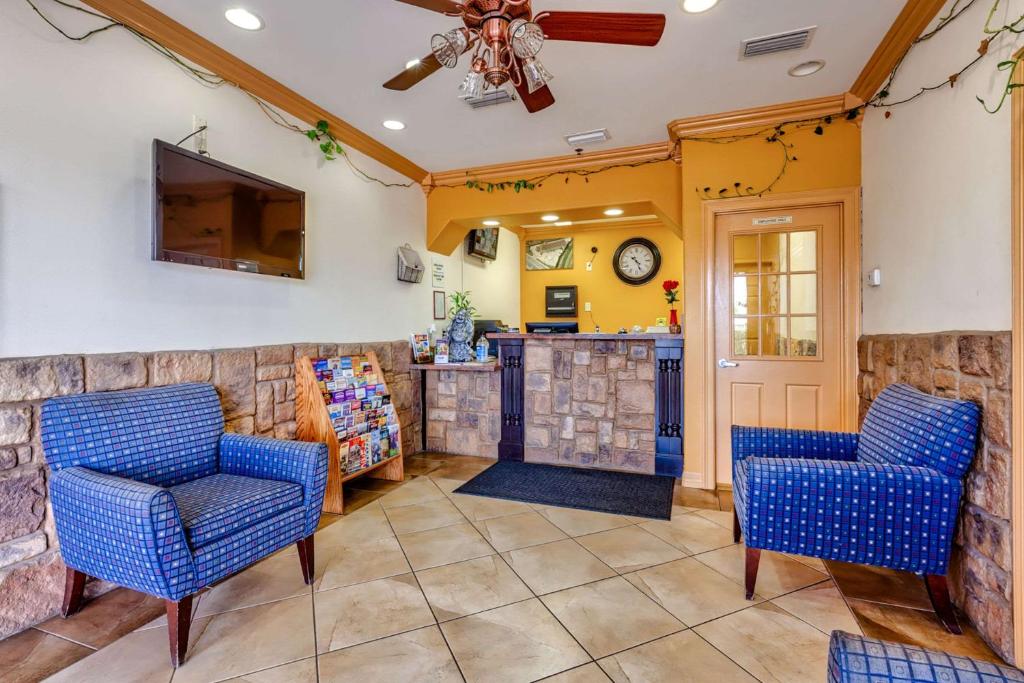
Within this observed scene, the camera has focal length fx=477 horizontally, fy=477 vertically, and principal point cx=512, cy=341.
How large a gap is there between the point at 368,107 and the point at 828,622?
3629 millimetres

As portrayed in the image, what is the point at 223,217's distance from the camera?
2.45 meters

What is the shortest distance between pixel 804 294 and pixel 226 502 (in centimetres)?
356

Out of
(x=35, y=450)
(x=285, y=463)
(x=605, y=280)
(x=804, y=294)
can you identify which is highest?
(x=605, y=280)

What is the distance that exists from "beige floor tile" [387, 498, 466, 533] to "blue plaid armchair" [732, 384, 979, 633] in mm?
1604

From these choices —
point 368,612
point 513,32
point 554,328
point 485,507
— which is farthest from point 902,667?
point 554,328

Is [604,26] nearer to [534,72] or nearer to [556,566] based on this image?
[534,72]

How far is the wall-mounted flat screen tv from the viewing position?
5270 mm

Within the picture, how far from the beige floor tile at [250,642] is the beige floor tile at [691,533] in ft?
5.79

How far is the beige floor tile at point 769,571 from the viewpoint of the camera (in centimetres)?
207

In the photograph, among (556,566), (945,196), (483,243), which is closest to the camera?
(945,196)

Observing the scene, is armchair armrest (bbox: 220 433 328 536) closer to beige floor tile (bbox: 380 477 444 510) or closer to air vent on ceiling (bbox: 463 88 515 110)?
beige floor tile (bbox: 380 477 444 510)

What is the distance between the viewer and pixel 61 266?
6.32 ft

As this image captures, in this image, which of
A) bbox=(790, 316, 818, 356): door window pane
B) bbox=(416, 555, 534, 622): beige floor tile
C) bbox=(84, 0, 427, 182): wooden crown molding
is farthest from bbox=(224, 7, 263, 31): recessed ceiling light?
bbox=(790, 316, 818, 356): door window pane

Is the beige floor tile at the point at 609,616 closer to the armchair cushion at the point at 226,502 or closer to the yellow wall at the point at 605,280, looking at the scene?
the armchair cushion at the point at 226,502
